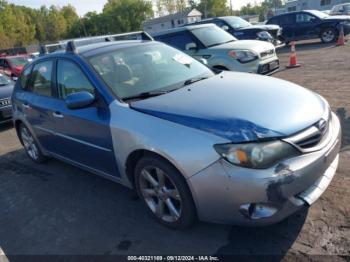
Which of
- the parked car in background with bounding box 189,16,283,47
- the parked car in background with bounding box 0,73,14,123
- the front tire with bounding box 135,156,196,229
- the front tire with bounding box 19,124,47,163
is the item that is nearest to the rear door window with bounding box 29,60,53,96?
the front tire with bounding box 19,124,47,163

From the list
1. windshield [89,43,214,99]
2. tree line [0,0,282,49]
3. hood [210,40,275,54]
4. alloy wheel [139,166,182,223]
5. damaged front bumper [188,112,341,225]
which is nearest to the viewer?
damaged front bumper [188,112,341,225]

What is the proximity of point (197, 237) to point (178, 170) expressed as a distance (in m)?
0.69

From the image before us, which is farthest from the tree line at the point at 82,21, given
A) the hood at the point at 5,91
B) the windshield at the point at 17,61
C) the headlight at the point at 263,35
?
the hood at the point at 5,91

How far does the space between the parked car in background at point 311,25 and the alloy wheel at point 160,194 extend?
49.3ft

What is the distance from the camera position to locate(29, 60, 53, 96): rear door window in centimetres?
458

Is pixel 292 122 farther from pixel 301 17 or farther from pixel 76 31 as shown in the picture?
pixel 76 31

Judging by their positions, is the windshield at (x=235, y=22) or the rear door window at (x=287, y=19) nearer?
the windshield at (x=235, y=22)

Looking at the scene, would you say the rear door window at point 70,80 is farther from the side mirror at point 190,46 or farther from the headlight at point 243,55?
the headlight at point 243,55

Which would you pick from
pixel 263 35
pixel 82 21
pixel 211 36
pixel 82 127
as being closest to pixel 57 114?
pixel 82 127

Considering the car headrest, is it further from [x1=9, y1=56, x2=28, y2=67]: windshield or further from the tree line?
the tree line

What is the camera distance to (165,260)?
294 cm

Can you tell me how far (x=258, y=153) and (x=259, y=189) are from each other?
10.5 inches

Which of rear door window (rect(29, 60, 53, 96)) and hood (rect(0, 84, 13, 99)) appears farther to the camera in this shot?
hood (rect(0, 84, 13, 99))

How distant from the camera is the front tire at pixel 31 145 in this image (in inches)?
214
